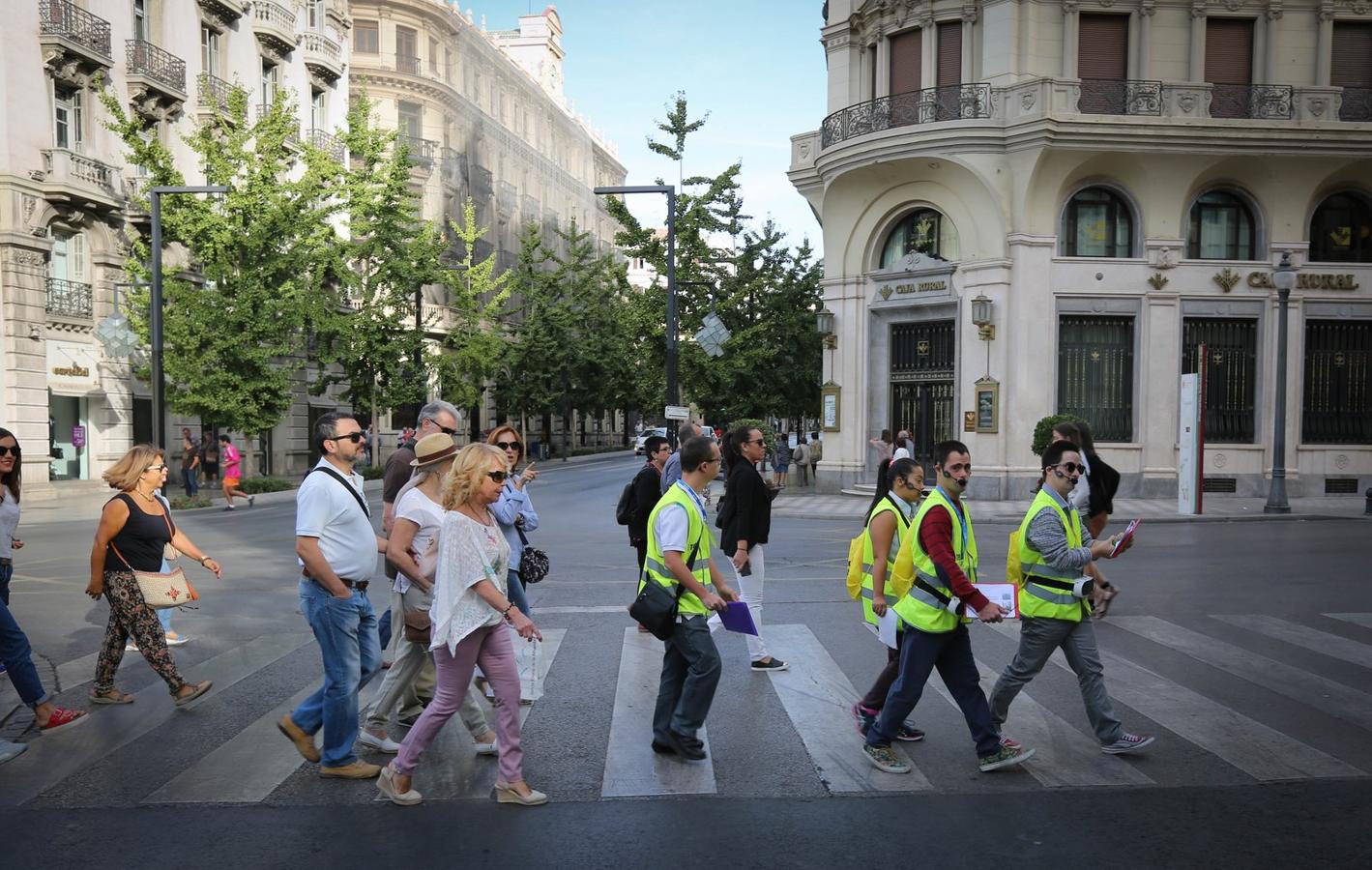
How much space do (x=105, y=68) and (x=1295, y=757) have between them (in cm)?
3232

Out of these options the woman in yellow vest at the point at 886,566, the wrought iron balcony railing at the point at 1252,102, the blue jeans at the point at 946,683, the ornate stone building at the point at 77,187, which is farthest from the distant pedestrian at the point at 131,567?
the wrought iron balcony railing at the point at 1252,102

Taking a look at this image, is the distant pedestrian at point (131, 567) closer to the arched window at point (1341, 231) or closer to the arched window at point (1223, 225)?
the arched window at point (1223, 225)

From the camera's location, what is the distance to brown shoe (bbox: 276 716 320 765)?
5.47m

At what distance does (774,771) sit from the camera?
5.52 meters

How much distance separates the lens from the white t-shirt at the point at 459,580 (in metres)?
4.95

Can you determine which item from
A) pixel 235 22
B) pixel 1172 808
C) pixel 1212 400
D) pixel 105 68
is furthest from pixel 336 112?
pixel 1172 808

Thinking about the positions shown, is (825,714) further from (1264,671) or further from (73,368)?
(73,368)

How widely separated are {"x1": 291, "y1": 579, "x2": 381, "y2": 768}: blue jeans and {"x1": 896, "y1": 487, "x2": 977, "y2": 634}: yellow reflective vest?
2.89 meters

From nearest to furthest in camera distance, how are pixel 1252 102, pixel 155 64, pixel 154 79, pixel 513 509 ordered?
pixel 513 509, pixel 1252 102, pixel 154 79, pixel 155 64

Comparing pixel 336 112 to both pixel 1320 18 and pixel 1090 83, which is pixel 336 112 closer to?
pixel 1090 83

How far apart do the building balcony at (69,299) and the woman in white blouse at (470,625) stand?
89.1 ft

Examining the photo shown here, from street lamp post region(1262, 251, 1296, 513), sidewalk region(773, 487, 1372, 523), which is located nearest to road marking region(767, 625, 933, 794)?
sidewalk region(773, 487, 1372, 523)

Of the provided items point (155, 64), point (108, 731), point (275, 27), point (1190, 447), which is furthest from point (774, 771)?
point (275, 27)

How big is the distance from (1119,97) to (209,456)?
85.2 feet
